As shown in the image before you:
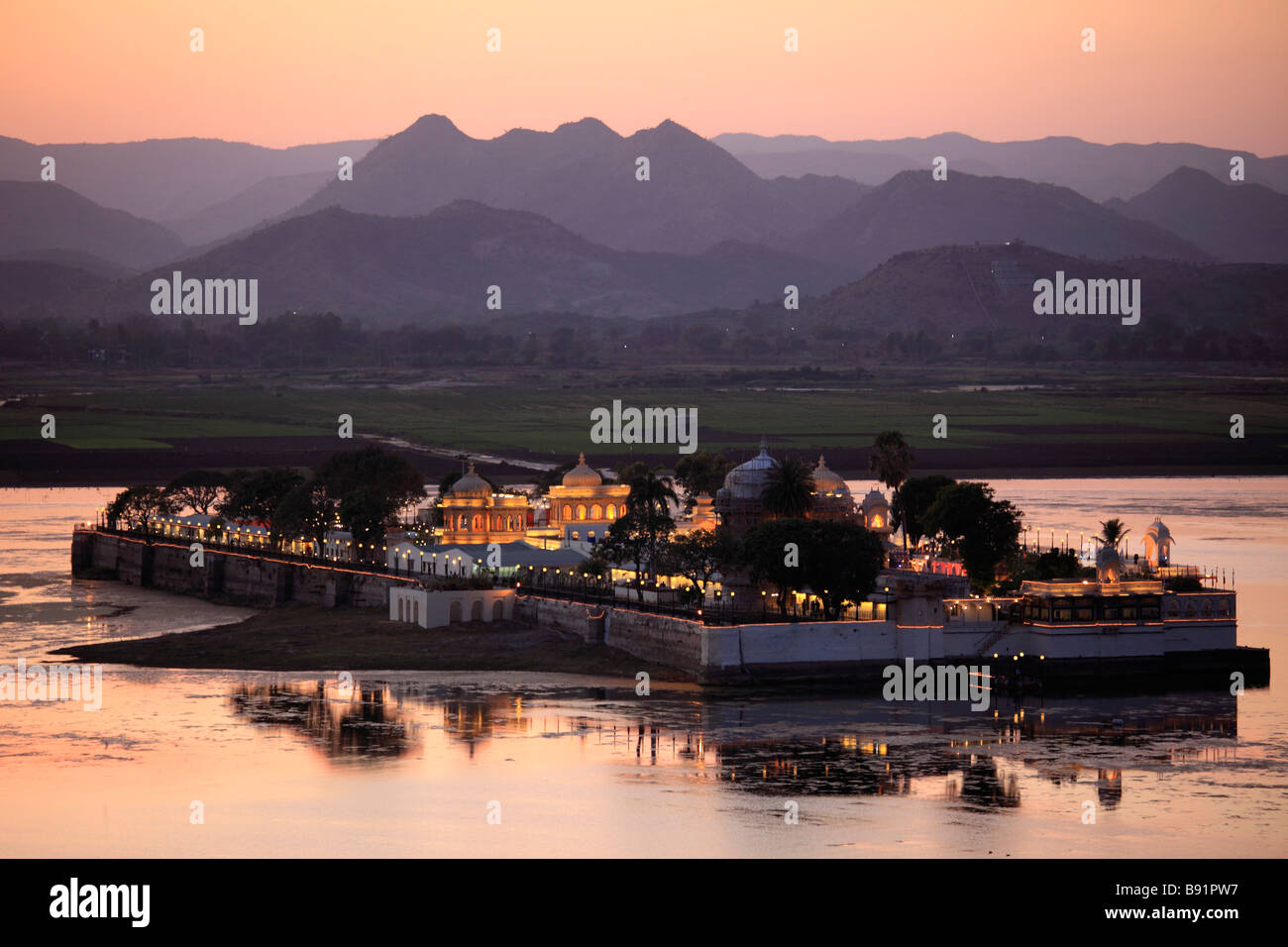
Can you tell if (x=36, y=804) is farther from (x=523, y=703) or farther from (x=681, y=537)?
(x=681, y=537)

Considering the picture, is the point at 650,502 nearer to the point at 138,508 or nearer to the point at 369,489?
the point at 369,489

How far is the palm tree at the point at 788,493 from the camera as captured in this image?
99.1 metres

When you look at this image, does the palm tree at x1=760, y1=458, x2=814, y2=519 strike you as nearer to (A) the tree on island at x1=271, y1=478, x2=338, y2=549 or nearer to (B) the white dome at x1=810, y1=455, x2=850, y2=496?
(B) the white dome at x1=810, y1=455, x2=850, y2=496

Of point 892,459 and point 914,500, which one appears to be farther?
point 892,459

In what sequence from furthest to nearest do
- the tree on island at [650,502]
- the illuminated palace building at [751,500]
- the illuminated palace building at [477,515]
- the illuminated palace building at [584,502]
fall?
1. the illuminated palace building at [584,502]
2. the illuminated palace building at [477,515]
3. the tree on island at [650,502]
4. the illuminated palace building at [751,500]

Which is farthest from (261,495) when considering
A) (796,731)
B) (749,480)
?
(796,731)

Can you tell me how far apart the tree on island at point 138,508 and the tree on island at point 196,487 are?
122 inches

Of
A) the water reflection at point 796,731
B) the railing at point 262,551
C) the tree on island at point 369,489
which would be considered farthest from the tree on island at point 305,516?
the water reflection at point 796,731

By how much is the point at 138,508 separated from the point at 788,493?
71511 mm

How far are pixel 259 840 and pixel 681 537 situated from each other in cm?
4014

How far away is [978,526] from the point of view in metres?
105

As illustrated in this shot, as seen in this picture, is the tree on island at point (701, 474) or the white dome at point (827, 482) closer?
the white dome at point (827, 482)

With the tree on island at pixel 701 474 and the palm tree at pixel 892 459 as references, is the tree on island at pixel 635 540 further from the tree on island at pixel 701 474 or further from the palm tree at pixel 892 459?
the tree on island at pixel 701 474
